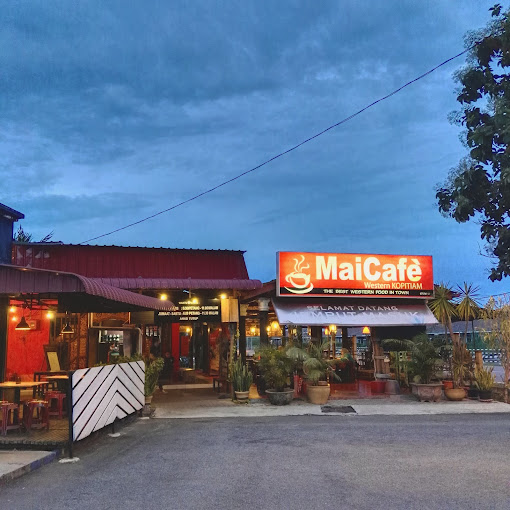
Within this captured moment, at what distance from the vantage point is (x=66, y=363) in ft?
59.2

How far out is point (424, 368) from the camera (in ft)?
47.5

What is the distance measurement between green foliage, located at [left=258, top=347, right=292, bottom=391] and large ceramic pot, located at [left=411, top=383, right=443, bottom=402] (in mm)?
3733

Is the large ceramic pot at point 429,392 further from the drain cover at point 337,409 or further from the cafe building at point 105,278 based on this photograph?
the cafe building at point 105,278

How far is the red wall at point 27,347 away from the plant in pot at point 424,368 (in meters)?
12.1

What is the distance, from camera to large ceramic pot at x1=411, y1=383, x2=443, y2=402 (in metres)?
14.2

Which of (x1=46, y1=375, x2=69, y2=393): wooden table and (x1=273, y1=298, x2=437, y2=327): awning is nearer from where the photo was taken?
(x1=46, y1=375, x2=69, y2=393): wooden table

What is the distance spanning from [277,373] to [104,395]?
5.64 meters

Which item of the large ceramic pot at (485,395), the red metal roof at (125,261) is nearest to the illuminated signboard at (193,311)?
the red metal roof at (125,261)

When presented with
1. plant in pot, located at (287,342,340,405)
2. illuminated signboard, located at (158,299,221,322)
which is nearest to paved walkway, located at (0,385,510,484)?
plant in pot, located at (287,342,340,405)

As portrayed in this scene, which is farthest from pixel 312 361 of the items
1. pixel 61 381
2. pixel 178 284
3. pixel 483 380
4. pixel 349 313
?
pixel 61 381

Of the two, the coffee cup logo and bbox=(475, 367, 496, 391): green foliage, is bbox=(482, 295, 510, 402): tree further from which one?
the coffee cup logo

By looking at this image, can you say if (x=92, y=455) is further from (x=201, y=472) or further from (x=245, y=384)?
(x=245, y=384)

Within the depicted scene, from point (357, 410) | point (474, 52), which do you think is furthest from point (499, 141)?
point (357, 410)

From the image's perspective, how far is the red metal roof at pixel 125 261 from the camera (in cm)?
1739
